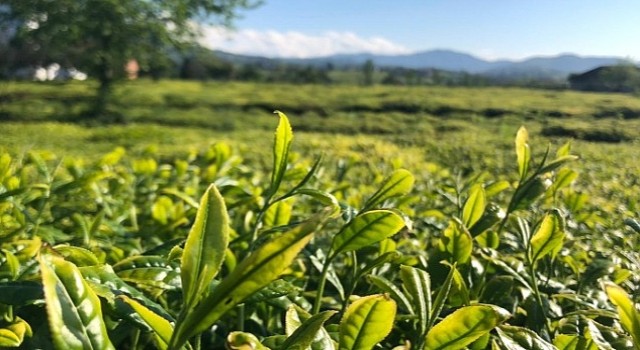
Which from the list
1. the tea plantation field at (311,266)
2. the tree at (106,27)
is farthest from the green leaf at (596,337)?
the tree at (106,27)

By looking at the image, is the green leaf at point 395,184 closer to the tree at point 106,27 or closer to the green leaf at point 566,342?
the green leaf at point 566,342

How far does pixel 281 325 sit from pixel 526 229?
0.41 m

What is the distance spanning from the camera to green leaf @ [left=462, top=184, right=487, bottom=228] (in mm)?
940

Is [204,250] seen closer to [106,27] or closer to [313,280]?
[313,280]

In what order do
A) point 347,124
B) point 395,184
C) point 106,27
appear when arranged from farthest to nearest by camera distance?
point 106,27 → point 347,124 → point 395,184

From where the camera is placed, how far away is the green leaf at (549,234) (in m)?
0.76

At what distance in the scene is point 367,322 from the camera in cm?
55

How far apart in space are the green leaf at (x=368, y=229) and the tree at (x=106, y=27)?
14.9 m

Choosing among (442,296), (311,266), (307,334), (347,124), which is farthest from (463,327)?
(347,124)

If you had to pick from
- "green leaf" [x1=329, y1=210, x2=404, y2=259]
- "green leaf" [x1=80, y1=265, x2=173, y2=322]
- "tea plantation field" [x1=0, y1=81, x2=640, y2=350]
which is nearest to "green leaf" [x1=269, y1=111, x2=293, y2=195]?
"tea plantation field" [x1=0, y1=81, x2=640, y2=350]

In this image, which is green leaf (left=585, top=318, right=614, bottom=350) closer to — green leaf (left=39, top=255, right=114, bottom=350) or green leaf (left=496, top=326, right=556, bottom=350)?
green leaf (left=496, top=326, right=556, bottom=350)

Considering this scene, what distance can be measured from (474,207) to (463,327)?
41 centimetres

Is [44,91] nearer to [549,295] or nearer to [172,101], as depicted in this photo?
[172,101]

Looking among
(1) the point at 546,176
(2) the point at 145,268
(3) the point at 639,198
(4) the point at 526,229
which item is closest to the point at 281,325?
(2) the point at 145,268
